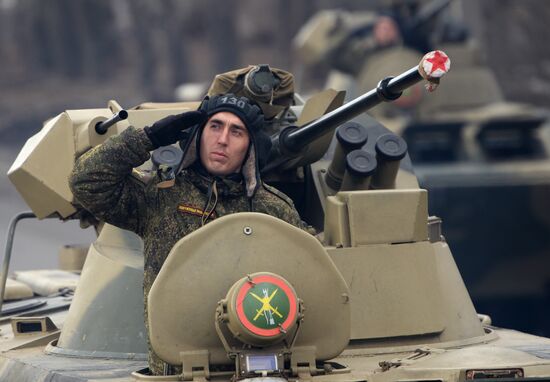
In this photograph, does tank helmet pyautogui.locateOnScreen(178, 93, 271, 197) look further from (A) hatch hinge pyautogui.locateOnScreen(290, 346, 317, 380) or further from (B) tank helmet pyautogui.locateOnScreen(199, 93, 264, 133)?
(A) hatch hinge pyautogui.locateOnScreen(290, 346, 317, 380)

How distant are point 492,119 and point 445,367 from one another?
11623 mm

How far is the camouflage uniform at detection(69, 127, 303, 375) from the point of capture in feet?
24.6

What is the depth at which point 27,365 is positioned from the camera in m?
8.38

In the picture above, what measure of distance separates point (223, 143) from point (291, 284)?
29.7 inches

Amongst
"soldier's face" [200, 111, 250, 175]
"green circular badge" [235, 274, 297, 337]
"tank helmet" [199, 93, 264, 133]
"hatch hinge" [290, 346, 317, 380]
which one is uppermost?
"tank helmet" [199, 93, 264, 133]

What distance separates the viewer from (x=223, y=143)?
7691mm

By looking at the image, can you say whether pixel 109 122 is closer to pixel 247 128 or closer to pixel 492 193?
pixel 247 128

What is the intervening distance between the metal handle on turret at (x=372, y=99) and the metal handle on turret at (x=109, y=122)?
0.94 metres

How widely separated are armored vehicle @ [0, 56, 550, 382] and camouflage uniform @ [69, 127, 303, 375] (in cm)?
20

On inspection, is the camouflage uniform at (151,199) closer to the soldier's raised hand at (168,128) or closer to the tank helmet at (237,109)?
the soldier's raised hand at (168,128)

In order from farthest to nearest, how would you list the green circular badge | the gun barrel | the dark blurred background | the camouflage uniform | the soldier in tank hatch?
the dark blurred background → the gun barrel → the soldier in tank hatch → the camouflage uniform → the green circular badge

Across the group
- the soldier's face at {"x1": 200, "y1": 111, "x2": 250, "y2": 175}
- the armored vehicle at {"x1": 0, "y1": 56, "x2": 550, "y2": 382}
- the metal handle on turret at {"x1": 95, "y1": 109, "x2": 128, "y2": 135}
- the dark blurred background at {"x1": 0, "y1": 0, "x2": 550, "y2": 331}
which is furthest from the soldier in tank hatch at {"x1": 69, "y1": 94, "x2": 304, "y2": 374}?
the dark blurred background at {"x1": 0, "y1": 0, "x2": 550, "y2": 331}

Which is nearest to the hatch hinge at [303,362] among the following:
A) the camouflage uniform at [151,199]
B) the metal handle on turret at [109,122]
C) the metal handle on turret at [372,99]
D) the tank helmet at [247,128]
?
the camouflage uniform at [151,199]

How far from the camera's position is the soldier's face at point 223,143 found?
7707mm
